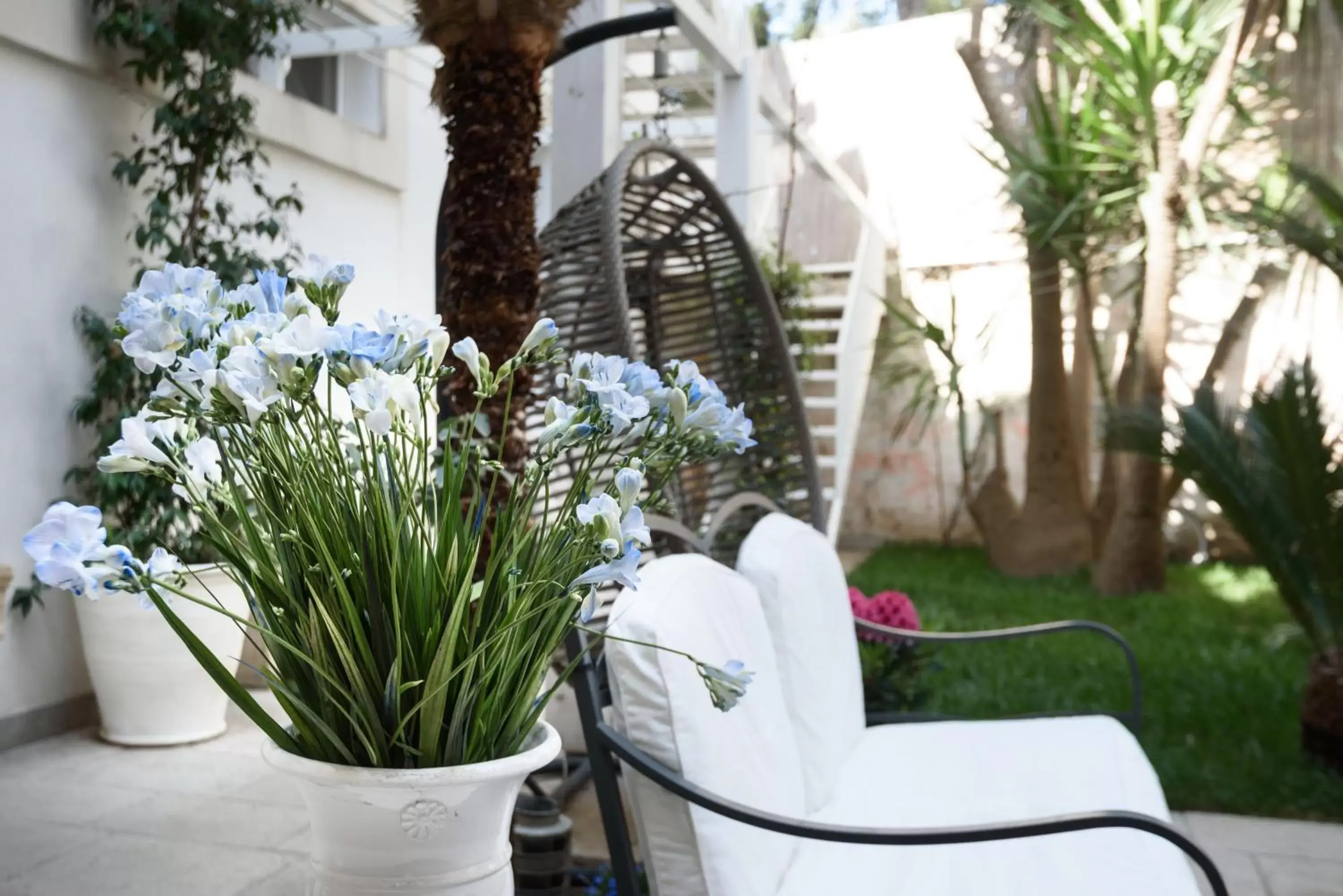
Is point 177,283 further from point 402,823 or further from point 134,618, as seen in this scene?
point 134,618

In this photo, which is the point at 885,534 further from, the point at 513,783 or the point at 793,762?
the point at 513,783

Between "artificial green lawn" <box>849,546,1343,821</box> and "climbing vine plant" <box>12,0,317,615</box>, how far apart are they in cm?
248

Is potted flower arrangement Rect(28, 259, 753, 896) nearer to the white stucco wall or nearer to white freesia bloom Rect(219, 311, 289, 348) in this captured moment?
white freesia bloom Rect(219, 311, 289, 348)

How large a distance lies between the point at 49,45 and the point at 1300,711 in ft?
14.2

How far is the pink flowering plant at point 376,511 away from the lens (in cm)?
79

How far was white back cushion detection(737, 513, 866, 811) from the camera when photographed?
1907 mm

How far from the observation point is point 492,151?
2.01 metres

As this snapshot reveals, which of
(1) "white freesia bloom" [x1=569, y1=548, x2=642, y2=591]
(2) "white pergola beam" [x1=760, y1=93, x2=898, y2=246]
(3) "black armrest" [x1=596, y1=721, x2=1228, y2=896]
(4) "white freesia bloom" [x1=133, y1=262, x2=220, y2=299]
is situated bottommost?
(3) "black armrest" [x1=596, y1=721, x2=1228, y2=896]

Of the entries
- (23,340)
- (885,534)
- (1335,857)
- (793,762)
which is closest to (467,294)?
(793,762)

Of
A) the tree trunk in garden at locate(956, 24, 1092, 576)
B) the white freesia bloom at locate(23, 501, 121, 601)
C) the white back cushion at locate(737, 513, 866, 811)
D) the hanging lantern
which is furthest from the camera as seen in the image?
the tree trunk in garden at locate(956, 24, 1092, 576)

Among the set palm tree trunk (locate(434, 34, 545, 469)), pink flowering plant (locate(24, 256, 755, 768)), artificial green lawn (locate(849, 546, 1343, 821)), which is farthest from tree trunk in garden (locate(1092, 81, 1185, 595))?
pink flowering plant (locate(24, 256, 755, 768))

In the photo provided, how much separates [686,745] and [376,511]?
0.60 m

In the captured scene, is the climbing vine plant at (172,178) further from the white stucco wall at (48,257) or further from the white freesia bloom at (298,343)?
the white freesia bloom at (298,343)

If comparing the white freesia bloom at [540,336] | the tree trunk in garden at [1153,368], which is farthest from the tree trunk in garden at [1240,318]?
the white freesia bloom at [540,336]
